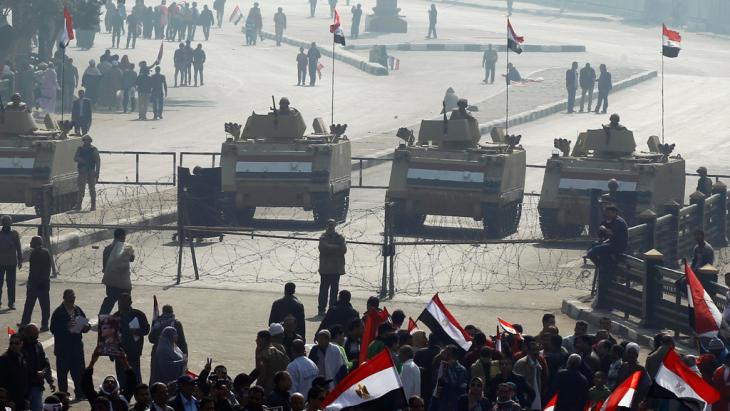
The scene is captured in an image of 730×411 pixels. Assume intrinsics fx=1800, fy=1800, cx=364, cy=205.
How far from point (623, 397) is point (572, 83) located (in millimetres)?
39149

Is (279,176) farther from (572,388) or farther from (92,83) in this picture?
(92,83)

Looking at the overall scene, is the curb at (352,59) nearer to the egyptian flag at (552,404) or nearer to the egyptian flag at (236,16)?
the egyptian flag at (236,16)

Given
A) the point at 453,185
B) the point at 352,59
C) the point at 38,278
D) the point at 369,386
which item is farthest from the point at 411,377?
the point at 352,59

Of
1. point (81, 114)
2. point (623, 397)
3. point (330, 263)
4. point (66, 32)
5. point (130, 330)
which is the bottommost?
point (81, 114)

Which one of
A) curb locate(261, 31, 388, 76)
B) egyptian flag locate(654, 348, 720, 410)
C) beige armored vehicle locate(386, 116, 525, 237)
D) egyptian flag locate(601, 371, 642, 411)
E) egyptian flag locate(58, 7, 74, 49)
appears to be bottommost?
curb locate(261, 31, 388, 76)

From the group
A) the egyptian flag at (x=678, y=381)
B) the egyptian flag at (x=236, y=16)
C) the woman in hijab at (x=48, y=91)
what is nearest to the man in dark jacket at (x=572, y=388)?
the egyptian flag at (x=678, y=381)

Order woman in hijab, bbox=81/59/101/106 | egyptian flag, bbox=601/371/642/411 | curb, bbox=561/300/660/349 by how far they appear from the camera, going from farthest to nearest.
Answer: woman in hijab, bbox=81/59/101/106 < curb, bbox=561/300/660/349 < egyptian flag, bbox=601/371/642/411

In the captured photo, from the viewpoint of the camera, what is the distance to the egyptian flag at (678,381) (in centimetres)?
1416

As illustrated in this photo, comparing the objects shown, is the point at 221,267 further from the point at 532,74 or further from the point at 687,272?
the point at 532,74

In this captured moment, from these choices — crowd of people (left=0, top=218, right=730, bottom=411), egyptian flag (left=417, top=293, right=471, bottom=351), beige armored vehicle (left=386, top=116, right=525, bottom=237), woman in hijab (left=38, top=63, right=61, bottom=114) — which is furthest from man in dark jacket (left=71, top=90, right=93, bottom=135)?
egyptian flag (left=417, top=293, right=471, bottom=351)

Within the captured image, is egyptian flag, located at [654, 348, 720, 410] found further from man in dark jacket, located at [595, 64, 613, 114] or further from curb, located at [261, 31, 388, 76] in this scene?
curb, located at [261, 31, 388, 76]

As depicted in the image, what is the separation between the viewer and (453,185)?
3072 cm

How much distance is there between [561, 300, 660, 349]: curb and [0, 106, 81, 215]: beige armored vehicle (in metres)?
10.5

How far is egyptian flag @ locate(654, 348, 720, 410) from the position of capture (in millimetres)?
14164
